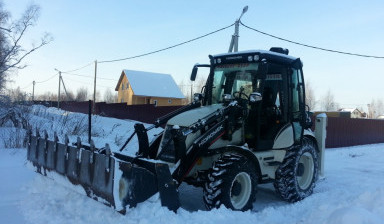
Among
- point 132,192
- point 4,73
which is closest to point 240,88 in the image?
point 132,192

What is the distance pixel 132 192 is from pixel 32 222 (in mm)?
1344

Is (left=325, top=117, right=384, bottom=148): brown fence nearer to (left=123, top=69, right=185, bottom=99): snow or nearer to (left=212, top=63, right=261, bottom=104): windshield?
(left=212, top=63, right=261, bottom=104): windshield

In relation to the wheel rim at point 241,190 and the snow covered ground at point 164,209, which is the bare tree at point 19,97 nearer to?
the snow covered ground at point 164,209

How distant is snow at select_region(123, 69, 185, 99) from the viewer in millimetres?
42897

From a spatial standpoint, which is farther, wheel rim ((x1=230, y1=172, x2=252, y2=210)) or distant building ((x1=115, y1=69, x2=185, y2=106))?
distant building ((x1=115, y1=69, x2=185, y2=106))

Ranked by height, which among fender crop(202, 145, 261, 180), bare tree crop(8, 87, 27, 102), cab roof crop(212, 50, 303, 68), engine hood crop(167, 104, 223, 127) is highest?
cab roof crop(212, 50, 303, 68)

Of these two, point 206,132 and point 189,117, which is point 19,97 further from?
point 206,132

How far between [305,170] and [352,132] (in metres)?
12.9

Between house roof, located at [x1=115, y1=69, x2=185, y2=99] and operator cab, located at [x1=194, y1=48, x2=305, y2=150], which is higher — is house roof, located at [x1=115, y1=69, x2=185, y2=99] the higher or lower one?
the higher one

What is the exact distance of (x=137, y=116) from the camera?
24.8m

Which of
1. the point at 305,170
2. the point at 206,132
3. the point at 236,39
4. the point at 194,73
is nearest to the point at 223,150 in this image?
the point at 206,132

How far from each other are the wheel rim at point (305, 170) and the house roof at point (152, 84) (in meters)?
36.3

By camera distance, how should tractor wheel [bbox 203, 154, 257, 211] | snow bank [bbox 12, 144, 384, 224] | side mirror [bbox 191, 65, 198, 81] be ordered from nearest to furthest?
snow bank [bbox 12, 144, 384, 224]
tractor wheel [bbox 203, 154, 257, 211]
side mirror [bbox 191, 65, 198, 81]

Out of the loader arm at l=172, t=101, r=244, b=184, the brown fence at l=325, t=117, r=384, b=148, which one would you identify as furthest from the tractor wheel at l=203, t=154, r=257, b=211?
the brown fence at l=325, t=117, r=384, b=148
